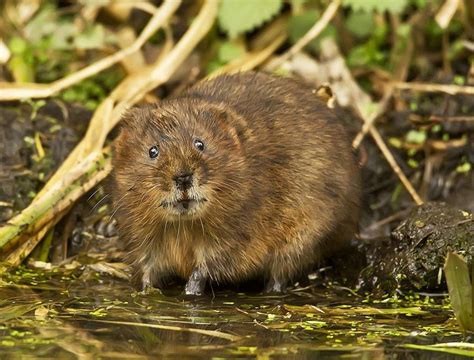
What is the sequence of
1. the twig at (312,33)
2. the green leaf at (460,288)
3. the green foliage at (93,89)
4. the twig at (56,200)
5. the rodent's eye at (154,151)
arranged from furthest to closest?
the green foliage at (93,89) < the twig at (312,33) < the twig at (56,200) < the rodent's eye at (154,151) < the green leaf at (460,288)

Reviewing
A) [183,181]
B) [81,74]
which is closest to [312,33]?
[81,74]

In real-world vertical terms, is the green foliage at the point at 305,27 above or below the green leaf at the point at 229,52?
above

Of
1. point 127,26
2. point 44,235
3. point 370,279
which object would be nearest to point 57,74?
point 127,26

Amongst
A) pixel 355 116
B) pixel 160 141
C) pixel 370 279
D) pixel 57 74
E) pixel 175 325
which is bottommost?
pixel 175 325

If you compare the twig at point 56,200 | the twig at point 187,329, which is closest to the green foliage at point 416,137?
the twig at point 56,200

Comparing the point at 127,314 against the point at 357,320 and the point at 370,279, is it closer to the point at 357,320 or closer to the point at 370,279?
the point at 357,320

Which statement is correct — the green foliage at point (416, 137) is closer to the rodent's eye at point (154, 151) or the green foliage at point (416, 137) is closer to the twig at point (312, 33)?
the twig at point (312, 33)
